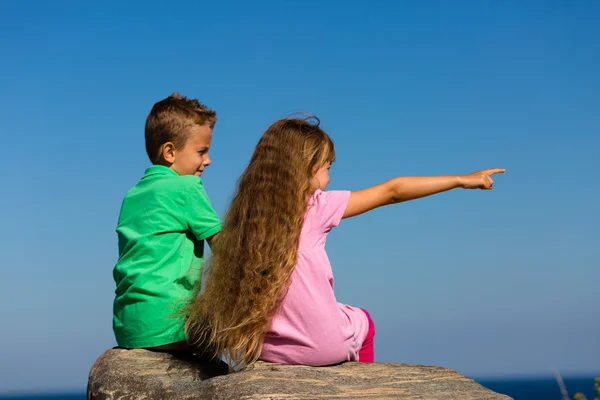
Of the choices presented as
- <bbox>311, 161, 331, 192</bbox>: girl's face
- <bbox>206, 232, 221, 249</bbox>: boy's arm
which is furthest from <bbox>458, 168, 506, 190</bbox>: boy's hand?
<bbox>206, 232, 221, 249</bbox>: boy's arm

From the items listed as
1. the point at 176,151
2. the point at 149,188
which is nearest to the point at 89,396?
the point at 149,188

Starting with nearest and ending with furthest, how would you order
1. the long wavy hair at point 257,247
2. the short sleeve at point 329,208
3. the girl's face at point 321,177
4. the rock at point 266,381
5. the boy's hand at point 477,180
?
the rock at point 266,381 < the long wavy hair at point 257,247 < the short sleeve at point 329,208 < the boy's hand at point 477,180 < the girl's face at point 321,177

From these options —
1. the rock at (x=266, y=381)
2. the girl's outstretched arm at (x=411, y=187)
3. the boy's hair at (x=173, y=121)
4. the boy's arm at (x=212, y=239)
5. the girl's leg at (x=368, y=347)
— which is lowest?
the rock at (x=266, y=381)

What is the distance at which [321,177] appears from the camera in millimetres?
5551

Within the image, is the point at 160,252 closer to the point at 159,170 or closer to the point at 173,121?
the point at 159,170

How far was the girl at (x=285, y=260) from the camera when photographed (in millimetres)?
5059

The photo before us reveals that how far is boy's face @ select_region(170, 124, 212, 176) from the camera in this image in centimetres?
591

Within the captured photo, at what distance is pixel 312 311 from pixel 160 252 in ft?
4.09

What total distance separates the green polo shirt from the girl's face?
80 centimetres

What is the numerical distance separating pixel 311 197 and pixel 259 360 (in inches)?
48.1

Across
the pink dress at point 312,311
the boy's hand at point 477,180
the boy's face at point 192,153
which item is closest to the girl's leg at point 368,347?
the pink dress at point 312,311

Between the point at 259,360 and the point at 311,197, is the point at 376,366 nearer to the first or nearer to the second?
the point at 259,360

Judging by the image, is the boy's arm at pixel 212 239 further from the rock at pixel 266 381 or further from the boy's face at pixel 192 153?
the rock at pixel 266 381

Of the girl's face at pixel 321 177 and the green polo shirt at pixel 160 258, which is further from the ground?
the girl's face at pixel 321 177
